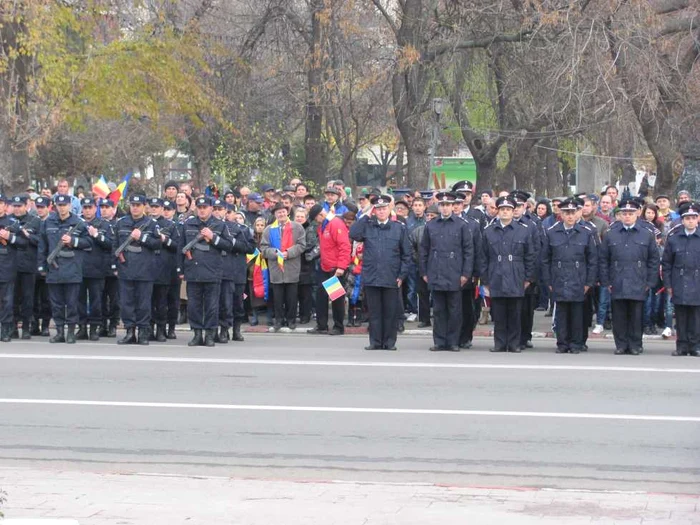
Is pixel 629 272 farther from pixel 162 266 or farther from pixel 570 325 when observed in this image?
pixel 162 266

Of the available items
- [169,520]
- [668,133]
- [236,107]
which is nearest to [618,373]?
[169,520]

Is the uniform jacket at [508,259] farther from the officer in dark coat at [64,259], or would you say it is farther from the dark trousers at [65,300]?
the dark trousers at [65,300]

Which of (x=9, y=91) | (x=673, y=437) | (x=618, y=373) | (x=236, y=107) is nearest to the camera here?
(x=673, y=437)

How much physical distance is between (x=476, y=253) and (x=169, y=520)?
9.16m

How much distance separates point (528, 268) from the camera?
607 inches

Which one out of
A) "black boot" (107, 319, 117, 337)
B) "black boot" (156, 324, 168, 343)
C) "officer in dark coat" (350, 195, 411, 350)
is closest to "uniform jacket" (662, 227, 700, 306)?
"officer in dark coat" (350, 195, 411, 350)

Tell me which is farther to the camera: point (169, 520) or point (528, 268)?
point (528, 268)

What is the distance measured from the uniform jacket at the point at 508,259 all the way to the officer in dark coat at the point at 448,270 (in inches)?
10.1

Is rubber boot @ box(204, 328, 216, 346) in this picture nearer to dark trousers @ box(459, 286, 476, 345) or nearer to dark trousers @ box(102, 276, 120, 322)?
dark trousers @ box(102, 276, 120, 322)

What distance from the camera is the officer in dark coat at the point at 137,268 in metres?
15.9

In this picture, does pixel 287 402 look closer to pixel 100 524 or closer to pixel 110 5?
pixel 100 524

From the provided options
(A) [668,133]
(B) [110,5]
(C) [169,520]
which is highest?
(B) [110,5]

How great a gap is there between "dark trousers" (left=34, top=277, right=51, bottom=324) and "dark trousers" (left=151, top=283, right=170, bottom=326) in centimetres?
Answer: 172

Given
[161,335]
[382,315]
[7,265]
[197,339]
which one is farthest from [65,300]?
[382,315]
